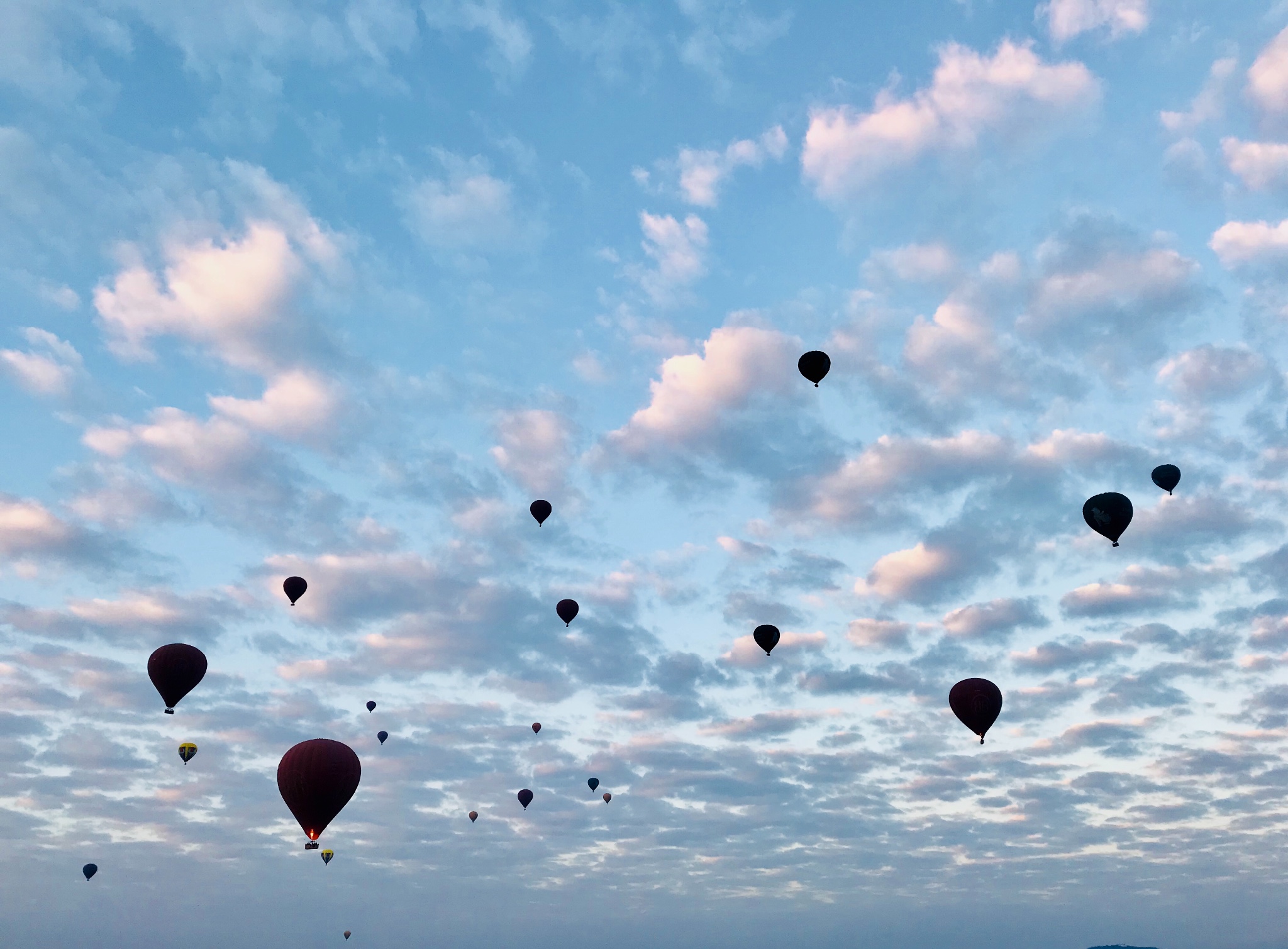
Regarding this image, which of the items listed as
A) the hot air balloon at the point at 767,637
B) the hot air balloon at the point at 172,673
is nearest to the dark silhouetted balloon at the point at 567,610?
the hot air balloon at the point at 767,637

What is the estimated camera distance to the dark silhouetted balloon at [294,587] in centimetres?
7749

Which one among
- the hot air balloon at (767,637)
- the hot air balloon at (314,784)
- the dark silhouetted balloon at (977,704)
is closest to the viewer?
the hot air balloon at (314,784)

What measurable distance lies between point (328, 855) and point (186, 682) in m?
65.6

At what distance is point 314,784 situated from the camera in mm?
50719

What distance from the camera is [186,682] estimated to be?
6081 centimetres

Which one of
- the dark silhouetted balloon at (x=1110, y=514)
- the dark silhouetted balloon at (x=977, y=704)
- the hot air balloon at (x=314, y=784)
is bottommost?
the hot air balloon at (x=314, y=784)

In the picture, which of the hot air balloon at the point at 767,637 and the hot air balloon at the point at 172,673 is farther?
the hot air balloon at the point at 767,637

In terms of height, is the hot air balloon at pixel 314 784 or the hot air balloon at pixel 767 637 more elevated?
the hot air balloon at pixel 767 637

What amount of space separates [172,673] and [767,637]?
43189mm

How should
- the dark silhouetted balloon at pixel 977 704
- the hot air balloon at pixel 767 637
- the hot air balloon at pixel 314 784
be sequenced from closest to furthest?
the hot air balloon at pixel 314 784 < the dark silhouetted balloon at pixel 977 704 < the hot air balloon at pixel 767 637

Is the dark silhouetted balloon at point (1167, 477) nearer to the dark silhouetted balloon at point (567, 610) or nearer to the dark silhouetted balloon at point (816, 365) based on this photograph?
the dark silhouetted balloon at point (816, 365)

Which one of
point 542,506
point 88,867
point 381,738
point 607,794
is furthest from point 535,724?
point 88,867

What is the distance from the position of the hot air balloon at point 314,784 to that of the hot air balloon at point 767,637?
35.0 metres

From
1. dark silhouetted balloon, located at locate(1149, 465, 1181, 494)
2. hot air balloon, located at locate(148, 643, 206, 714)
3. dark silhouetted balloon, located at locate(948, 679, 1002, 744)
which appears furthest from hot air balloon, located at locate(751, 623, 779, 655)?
hot air balloon, located at locate(148, 643, 206, 714)
